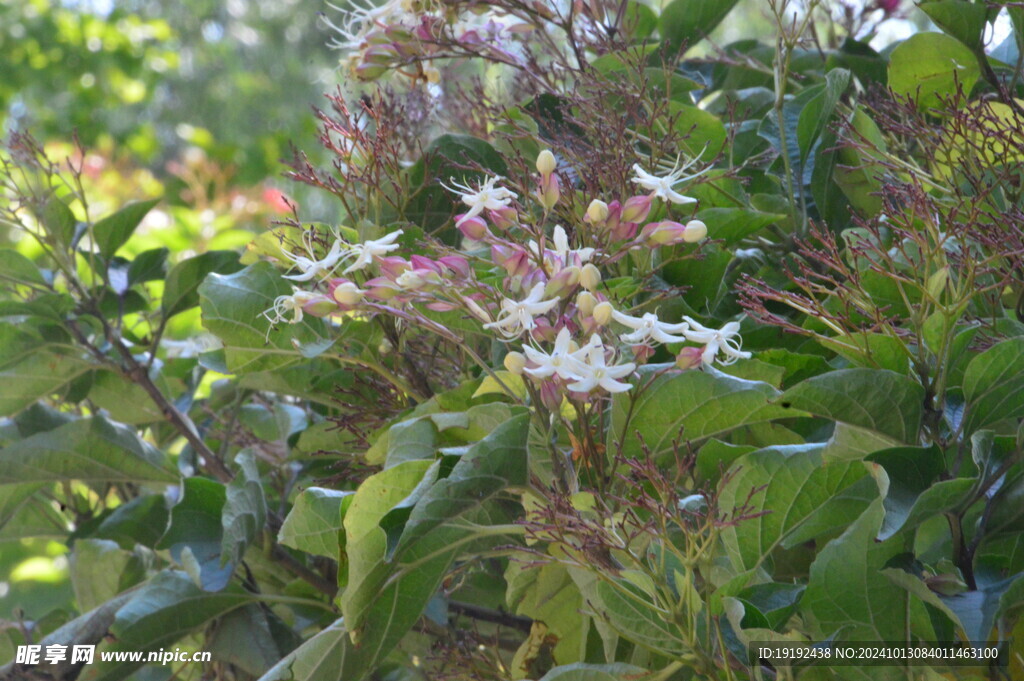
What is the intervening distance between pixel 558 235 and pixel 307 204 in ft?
14.8

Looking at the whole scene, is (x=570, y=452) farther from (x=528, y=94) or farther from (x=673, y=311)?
(x=528, y=94)

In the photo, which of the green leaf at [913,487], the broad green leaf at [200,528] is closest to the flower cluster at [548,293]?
the green leaf at [913,487]

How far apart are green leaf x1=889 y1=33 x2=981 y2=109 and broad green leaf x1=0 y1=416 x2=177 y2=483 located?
771 millimetres

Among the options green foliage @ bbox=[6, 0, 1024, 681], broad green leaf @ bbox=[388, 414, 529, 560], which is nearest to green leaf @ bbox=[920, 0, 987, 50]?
green foliage @ bbox=[6, 0, 1024, 681]

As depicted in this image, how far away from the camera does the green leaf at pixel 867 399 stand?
1.70 feet

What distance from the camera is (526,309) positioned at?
53 cm

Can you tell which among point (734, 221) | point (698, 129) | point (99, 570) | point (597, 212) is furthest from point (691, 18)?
point (99, 570)

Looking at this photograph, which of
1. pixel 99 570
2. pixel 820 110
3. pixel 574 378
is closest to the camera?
pixel 574 378

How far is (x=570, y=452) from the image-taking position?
59cm

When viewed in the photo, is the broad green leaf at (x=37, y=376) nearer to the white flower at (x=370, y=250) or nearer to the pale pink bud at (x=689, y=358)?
the white flower at (x=370, y=250)

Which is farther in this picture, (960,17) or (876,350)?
(960,17)

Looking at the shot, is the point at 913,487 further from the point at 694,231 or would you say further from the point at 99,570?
the point at 99,570

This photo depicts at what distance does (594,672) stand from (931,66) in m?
0.57

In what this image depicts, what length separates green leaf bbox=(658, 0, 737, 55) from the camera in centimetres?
92
